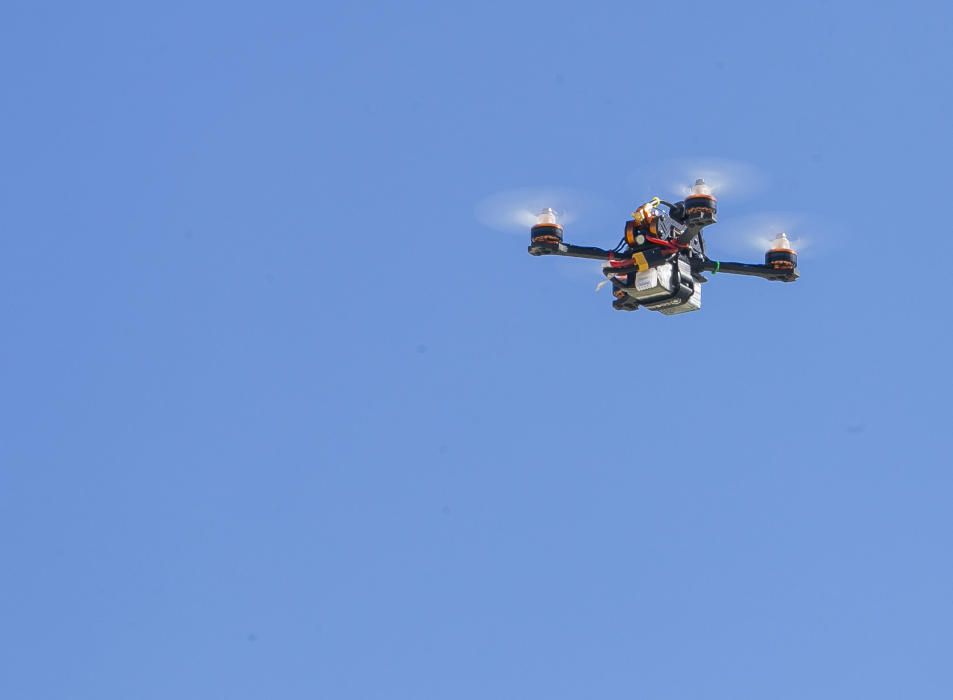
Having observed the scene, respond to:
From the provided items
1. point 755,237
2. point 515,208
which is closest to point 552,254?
point 515,208

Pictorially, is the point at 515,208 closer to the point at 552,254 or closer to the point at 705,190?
the point at 552,254

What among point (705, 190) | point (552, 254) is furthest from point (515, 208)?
point (705, 190)

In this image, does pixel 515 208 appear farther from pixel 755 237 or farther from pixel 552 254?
pixel 755 237

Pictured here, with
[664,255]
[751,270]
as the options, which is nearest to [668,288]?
[664,255]
